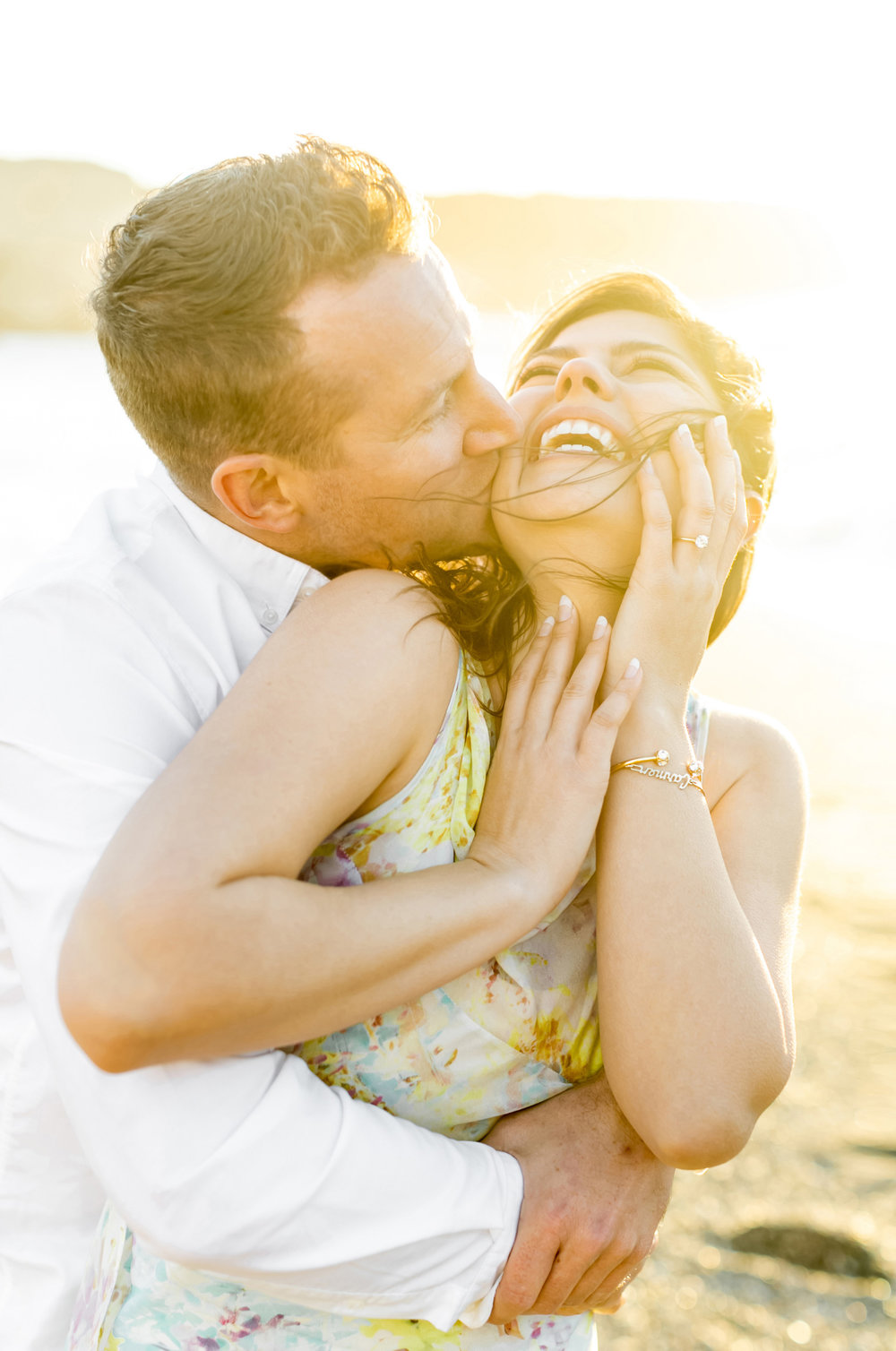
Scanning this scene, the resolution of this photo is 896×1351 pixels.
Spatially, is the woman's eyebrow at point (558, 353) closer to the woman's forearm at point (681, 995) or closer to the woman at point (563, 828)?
the woman at point (563, 828)

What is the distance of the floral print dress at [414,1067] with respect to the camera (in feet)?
5.80

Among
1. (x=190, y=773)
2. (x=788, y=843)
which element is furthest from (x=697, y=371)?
(x=190, y=773)

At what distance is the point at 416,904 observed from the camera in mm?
1617

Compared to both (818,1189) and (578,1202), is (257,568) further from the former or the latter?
(818,1189)

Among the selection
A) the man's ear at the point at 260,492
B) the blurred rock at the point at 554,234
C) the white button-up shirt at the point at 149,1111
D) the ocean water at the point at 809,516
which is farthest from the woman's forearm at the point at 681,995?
the blurred rock at the point at 554,234

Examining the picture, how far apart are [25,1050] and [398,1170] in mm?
654

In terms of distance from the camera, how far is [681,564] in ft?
7.04

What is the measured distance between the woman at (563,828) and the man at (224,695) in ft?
0.34

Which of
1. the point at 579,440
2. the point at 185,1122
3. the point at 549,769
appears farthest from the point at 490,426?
the point at 185,1122

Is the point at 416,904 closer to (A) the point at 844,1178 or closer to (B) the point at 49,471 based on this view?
(A) the point at 844,1178

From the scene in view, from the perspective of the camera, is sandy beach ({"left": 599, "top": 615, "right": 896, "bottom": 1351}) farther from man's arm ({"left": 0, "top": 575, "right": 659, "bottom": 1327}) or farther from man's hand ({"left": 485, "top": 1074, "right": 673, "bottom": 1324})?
man's arm ({"left": 0, "top": 575, "right": 659, "bottom": 1327})

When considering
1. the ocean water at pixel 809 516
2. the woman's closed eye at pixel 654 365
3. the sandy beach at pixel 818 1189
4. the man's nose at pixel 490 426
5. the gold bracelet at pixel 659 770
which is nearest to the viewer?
the gold bracelet at pixel 659 770

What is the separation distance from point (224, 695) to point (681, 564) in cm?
91

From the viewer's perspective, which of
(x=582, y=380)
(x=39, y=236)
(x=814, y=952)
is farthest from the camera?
(x=39, y=236)
